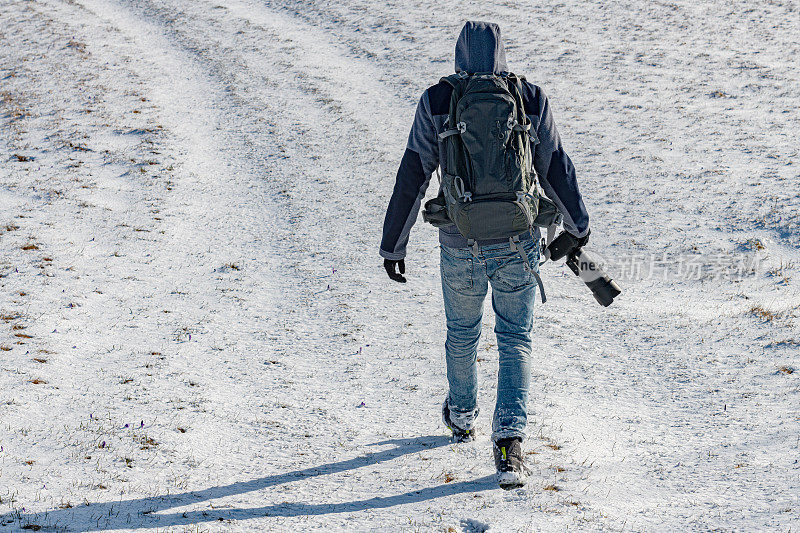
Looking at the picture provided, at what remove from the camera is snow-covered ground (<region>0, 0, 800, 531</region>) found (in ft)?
14.6

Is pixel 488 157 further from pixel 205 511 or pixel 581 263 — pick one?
pixel 205 511

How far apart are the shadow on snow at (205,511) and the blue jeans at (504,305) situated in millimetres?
571

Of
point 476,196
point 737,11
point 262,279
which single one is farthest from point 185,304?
point 737,11

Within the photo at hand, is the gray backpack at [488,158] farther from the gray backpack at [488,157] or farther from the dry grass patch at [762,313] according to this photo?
the dry grass patch at [762,313]

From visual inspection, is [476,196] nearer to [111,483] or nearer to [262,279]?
[111,483]

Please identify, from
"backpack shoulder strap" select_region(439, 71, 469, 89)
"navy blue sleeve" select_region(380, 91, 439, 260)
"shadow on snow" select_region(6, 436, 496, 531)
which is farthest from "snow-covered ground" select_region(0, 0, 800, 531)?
"backpack shoulder strap" select_region(439, 71, 469, 89)

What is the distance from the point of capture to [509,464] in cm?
414

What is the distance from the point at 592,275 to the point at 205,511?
9.62ft

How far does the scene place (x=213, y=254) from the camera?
8.99m

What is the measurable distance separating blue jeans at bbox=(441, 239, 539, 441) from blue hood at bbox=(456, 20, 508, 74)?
3.61ft

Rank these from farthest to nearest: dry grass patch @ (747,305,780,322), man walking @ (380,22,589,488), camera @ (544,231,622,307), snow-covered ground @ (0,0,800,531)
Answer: dry grass patch @ (747,305,780,322) → camera @ (544,231,622,307) → snow-covered ground @ (0,0,800,531) → man walking @ (380,22,589,488)

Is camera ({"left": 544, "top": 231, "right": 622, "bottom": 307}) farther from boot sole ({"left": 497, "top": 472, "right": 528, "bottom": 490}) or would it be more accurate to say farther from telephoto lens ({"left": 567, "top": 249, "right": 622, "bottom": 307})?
boot sole ({"left": 497, "top": 472, "right": 528, "bottom": 490})

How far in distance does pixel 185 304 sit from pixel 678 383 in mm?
5172

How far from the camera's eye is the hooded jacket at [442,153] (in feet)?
13.7
